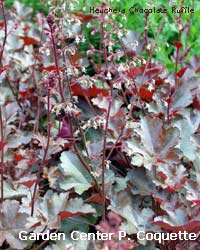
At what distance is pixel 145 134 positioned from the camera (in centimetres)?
200

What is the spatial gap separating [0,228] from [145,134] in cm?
60

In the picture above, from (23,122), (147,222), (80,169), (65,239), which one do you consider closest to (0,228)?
(65,239)

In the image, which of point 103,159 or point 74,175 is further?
point 74,175

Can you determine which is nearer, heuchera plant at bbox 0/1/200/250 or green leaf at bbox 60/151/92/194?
heuchera plant at bbox 0/1/200/250

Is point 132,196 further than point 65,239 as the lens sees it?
Yes

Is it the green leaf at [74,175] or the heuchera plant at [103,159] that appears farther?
the green leaf at [74,175]

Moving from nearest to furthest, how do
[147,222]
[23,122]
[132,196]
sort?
1. [147,222]
2. [132,196]
3. [23,122]

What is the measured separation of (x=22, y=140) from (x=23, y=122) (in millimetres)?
406

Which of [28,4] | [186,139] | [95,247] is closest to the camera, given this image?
[95,247]

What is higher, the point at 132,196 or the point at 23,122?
the point at 23,122

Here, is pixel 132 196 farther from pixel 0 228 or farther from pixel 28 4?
pixel 28 4

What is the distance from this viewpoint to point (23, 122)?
8.43ft

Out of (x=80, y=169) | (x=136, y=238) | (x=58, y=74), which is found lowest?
(x=136, y=238)

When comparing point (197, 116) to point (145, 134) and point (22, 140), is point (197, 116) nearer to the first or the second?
point (145, 134)
